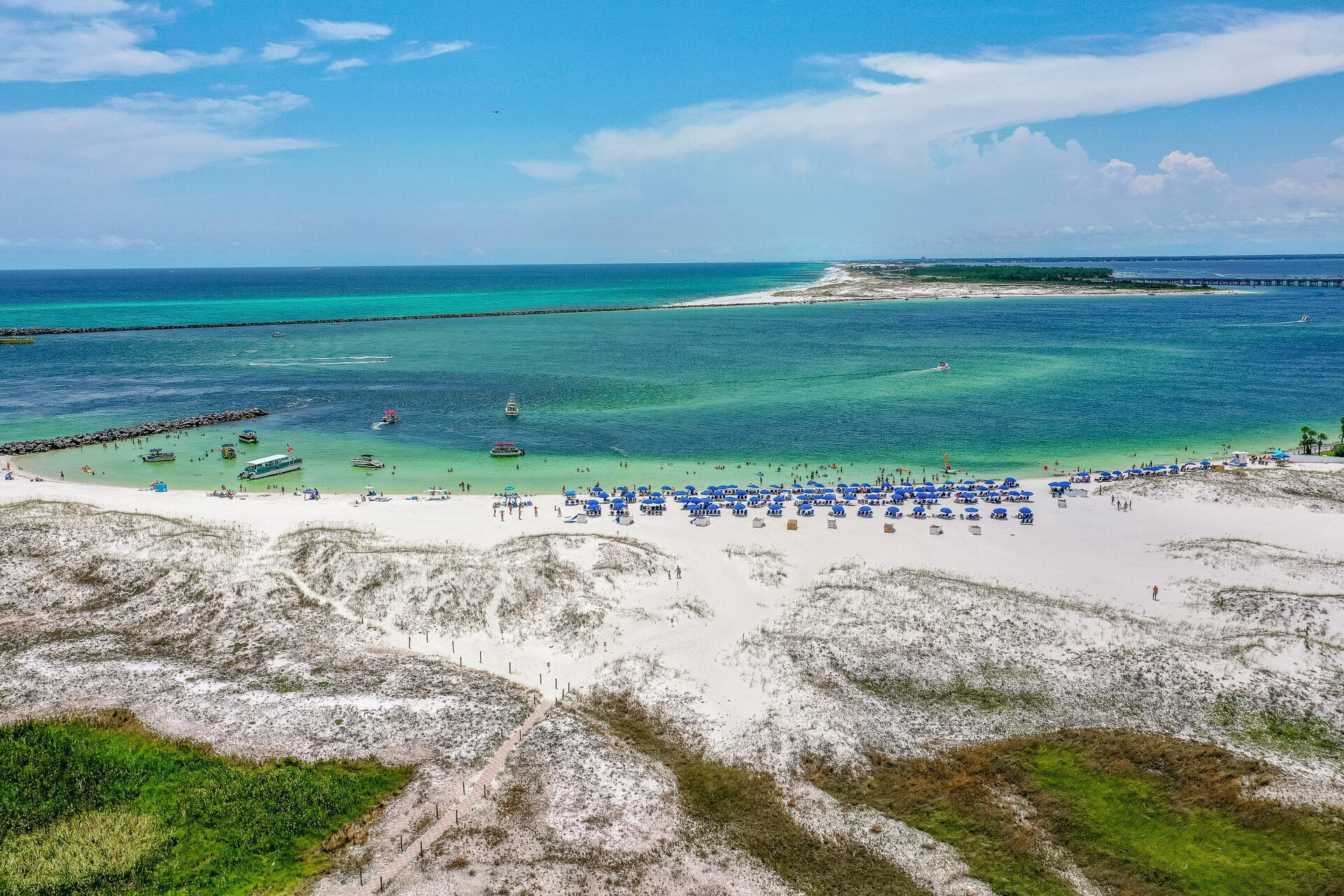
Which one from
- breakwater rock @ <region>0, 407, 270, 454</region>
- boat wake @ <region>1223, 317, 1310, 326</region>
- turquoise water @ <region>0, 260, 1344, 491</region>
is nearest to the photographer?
turquoise water @ <region>0, 260, 1344, 491</region>

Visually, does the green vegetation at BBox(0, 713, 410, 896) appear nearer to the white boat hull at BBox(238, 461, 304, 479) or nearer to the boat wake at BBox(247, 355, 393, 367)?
the white boat hull at BBox(238, 461, 304, 479)

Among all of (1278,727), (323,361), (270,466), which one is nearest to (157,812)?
(1278,727)

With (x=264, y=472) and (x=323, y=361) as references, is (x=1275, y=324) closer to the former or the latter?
(x=264, y=472)

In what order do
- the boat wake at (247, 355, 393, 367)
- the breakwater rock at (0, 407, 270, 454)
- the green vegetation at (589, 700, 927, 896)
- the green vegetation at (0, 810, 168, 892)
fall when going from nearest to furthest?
1. the green vegetation at (0, 810, 168, 892)
2. the green vegetation at (589, 700, 927, 896)
3. the breakwater rock at (0, 407, 270, 454)
4. the boat wake at (247, 355, 393, 367)

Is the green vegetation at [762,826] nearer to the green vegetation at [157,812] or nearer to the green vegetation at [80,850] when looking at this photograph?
the green vegetation at [157,812]

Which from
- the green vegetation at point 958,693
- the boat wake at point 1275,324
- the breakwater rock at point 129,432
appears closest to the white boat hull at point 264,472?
the breakwater rock at point 129,432

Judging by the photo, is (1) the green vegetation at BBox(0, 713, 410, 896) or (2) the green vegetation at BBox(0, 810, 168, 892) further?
(1) the green vegetation at BBox(0, 713, 410, 896)

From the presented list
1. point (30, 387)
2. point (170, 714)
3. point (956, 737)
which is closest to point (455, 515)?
point (170, 714)

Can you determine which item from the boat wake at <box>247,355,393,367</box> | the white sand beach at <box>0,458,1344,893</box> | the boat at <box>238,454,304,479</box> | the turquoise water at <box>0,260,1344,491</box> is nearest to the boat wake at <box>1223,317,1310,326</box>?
the turquoise water at <box>0,260,1344,491</box>
